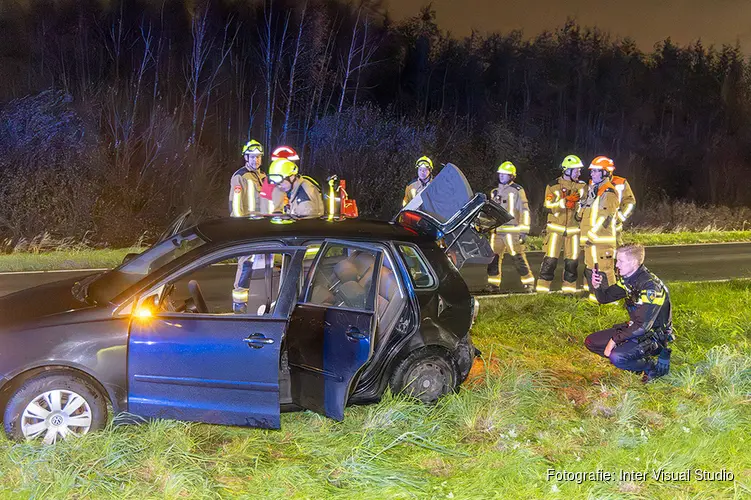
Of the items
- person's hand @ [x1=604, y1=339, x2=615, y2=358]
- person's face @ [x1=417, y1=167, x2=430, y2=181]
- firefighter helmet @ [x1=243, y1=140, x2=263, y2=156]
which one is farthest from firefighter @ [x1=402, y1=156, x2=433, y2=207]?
person's hand @ [x1=604, y1=339, x2=615, y2=358]

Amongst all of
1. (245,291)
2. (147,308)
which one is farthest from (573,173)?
(147,308)

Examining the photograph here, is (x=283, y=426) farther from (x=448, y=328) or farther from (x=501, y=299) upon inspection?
(x=501, y=299)

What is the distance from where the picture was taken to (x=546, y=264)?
973 cm

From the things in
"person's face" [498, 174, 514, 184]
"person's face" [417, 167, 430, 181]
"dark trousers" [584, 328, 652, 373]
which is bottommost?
"dark trousers" [584, 328, 652, 373]

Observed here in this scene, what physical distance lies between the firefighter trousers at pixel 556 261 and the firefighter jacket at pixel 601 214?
1.41ft

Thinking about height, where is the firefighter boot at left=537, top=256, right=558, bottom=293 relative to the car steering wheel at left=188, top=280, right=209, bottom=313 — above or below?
below

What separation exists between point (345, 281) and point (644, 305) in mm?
2625

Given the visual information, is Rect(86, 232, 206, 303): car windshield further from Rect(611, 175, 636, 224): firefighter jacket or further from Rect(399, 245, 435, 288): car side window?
Rect(611, 175, 636, 224): firefighter jacket

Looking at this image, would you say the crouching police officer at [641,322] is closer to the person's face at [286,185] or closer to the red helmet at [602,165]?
the red helmet at [602,165]

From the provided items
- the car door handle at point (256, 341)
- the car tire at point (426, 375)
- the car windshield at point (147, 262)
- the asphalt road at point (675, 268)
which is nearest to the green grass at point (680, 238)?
the asphalt road at point (675, 268)

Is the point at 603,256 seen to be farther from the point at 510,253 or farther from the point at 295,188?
the point at 295,188

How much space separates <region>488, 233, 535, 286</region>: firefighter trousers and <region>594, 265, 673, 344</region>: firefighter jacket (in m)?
3.76

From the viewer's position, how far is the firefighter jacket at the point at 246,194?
805cm

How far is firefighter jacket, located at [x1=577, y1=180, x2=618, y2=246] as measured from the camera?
9.02 meters
